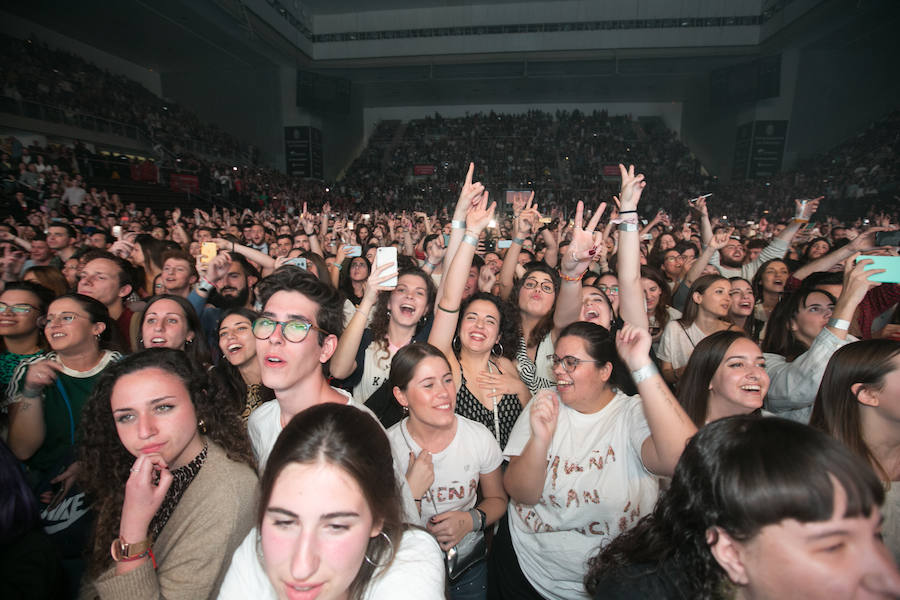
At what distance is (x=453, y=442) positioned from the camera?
204 centimetres

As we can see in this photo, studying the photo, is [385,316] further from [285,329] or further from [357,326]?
[285,329]

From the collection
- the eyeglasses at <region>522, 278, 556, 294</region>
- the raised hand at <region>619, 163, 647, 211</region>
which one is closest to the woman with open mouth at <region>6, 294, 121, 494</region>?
the eyeglasses at <region>522, 278, 556, 294</region>

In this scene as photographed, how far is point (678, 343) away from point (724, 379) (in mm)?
1536

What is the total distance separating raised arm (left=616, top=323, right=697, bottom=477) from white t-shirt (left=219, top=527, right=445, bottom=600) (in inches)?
35.7

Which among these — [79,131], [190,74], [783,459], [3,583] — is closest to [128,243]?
[3,583]

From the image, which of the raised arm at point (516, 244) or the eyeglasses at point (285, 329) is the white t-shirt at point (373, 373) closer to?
the eyeglasses at point (285, 329)

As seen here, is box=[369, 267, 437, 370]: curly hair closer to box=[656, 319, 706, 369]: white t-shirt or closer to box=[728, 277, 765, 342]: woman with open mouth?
box=[656, 319, 706, 369]: white t-shirt

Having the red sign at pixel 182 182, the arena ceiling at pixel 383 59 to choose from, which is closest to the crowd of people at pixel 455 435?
the red sign at pixel 182 182

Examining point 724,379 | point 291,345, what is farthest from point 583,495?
point 291,345

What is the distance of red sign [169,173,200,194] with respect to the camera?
1475cm

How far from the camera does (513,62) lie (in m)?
21.6

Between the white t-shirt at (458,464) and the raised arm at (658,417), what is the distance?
718 millimetres

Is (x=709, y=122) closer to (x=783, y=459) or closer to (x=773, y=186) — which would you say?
(x=773, y=186)

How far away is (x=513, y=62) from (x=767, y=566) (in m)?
24.4
